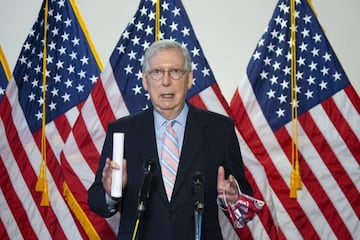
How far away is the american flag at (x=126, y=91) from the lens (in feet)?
9.49

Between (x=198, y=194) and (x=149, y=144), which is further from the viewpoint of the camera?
(x=149, y=144)

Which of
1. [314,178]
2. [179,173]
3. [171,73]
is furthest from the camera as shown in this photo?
[314,178]

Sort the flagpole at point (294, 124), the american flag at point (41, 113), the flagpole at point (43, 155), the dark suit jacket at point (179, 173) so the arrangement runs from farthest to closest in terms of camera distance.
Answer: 1. the american flag at point (41, 113)
2. the flagpole at point (43, 155)
3. the flagpole at point (294, 124)
4. the dark suit jacket at point (179, 173)

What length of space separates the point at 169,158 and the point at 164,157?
0.8 inches

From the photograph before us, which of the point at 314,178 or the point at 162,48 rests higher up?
the point at 162,48

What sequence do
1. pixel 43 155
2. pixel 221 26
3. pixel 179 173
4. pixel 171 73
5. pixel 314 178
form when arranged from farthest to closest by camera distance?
pixel 221 26
pixel 43 155
pixel 314 178
pixel 171 73
pixel 179 173

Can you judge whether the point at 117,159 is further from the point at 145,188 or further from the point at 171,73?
the point at 171,73

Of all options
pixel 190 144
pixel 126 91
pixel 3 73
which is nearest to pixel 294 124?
pixel 126 91

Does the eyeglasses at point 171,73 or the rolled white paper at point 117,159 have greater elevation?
the eyeglasses at point 171,73

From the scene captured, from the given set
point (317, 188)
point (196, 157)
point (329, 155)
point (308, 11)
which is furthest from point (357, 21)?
point (196, 157)

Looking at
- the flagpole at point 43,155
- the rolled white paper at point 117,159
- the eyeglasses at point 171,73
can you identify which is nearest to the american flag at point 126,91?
the flagpole at point 43,155

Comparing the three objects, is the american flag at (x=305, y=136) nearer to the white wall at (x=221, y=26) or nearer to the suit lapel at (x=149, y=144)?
the white wall at (x=221, y=26)

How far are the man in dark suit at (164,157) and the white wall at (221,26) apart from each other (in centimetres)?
130

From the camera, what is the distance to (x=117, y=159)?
1437 mm
